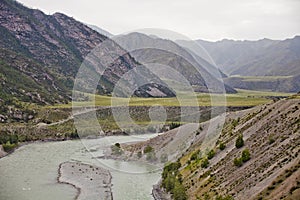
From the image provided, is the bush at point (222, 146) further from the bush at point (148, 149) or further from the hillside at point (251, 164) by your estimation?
the bush at point (148, 149)

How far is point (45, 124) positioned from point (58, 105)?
44.1m

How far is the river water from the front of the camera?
6631 cm

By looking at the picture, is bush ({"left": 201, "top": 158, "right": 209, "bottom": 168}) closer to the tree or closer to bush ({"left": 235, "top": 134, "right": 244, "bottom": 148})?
bush ({"left": 235, "top": 134, "right": 244, "bottom": 148})

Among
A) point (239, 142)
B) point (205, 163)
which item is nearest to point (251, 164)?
point (239, 142)

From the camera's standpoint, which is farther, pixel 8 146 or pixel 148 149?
pixel 8 146

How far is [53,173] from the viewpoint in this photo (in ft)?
274

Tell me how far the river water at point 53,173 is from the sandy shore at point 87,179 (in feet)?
4.23

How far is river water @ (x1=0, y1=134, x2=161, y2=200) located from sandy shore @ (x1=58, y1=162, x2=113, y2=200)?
1288mm

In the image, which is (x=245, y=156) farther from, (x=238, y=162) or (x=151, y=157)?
(x=151, y=157)

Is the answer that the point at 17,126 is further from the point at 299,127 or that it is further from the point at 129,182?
the point at 299,127

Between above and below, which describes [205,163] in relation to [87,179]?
above

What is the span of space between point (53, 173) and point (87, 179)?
984 cm

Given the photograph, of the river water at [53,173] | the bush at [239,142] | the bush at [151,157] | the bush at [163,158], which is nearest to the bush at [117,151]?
the river water at [53,173]

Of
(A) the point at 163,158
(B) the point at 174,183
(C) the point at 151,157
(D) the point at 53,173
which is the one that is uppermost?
(B) the point at 174,183
